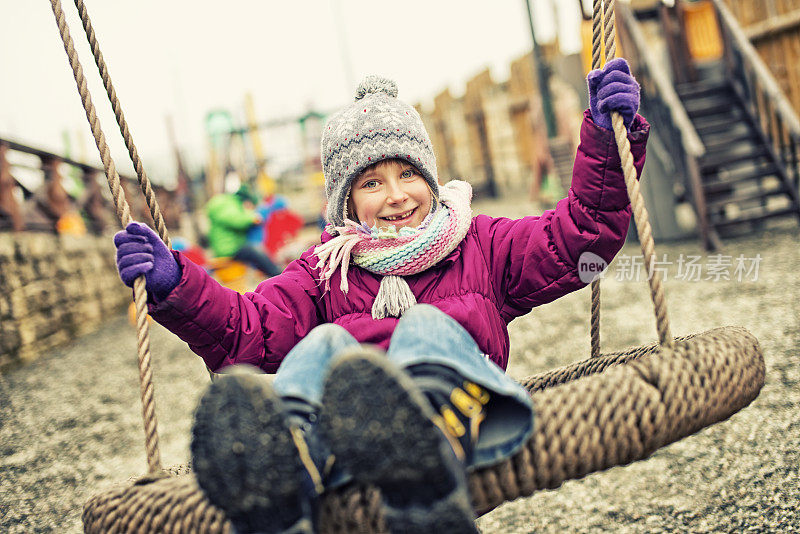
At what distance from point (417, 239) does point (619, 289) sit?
152 inches

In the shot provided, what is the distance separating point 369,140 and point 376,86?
218 millimetres

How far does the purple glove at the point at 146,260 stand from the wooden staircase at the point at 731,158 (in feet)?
16.0

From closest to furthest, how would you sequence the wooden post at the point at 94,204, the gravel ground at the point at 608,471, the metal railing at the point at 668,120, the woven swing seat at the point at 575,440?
1. the woven swing seat at the point at 575,440
2. the gravel ground at the point at 608,471
3. the metal railing at the point at 668,120
4. the wooden post at the point at 94,204

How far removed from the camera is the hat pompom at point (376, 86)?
167cm

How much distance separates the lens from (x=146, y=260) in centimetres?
126

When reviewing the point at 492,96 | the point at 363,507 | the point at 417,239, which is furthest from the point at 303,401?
the point at 492,96

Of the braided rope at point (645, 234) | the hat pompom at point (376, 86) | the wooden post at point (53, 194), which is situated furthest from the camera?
the wooden post at point (53, 194)

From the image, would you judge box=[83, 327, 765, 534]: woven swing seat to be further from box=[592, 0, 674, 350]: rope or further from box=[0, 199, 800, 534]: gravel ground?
box=[0, 199, 800, 534]: gravel ground

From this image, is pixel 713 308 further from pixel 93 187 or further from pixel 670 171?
pixel 93 187

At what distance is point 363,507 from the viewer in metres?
0.90

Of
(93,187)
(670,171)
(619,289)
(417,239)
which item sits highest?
(93,187)

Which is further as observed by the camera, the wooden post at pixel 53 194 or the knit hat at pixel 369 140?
the wooden post at pixel 53 194

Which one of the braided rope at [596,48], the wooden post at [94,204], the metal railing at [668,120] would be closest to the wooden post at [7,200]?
the wooden post at [94,204]

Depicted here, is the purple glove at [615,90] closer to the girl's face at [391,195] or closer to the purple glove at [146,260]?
the girl's face at [391,195]
